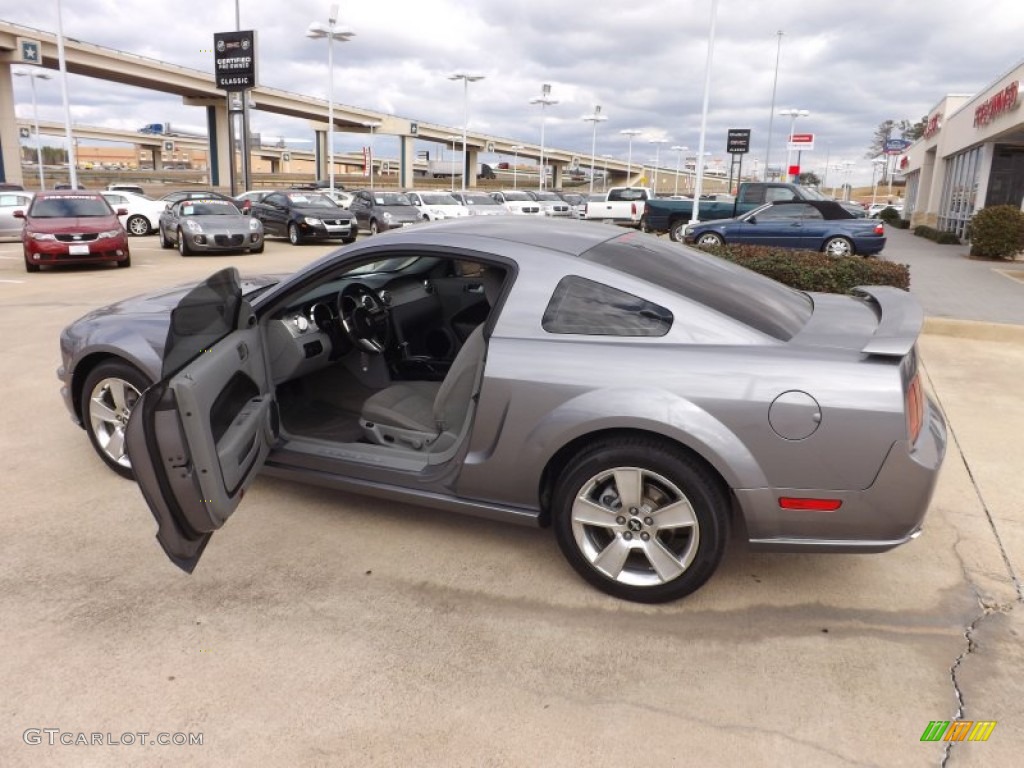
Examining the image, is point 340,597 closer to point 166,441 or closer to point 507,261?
point 166,441

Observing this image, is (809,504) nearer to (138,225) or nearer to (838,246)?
(838,246)

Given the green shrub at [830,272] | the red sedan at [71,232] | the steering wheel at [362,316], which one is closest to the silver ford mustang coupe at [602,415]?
the steering wheel at [362,316]

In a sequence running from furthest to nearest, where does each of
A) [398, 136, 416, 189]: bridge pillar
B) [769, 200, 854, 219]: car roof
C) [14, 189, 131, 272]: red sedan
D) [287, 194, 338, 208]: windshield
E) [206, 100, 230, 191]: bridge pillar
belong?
1. [398, 136, 416, 189]: bridge pillar
2. [206, 100, 230, 191]: bridge pillar
3. [287, 194, 338, 208]: windshield
4. [769, 200, 854, 219]: car roof
5. [14, 189, 131, 272]: red sedan

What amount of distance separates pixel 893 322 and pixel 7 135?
54013 mm

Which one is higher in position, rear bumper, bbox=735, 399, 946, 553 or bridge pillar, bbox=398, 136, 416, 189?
bridge pillar, bbox=398, 136, 416, 189

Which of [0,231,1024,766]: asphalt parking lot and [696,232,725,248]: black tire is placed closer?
[0,231,1024,766]: asphalt parking lot

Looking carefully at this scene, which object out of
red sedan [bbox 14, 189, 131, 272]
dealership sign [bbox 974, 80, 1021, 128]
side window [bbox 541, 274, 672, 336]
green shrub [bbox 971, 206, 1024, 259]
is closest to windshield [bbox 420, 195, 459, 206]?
red sedan [bbox 14, 189, 131, 272]

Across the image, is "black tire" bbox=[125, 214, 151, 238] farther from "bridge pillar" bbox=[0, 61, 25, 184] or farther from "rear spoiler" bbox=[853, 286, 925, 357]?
"bridge pillar" bbox=[0, 61, 25, 184]

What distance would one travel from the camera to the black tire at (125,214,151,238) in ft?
76.4

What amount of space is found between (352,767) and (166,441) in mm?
1279

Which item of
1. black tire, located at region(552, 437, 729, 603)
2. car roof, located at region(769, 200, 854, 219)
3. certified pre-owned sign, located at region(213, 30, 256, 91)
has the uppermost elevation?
certified pre-owned sign, located at region(213, 30, 256, 91)

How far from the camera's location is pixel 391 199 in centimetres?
2480

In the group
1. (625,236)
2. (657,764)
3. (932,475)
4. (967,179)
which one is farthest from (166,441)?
(967,179)

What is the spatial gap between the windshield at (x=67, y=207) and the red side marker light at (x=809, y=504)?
611 inches
